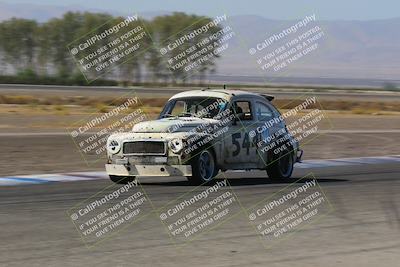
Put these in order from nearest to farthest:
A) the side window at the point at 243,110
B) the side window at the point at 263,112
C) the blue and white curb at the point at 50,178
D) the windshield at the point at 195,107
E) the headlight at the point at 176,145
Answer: the headlight at the point at 176,145, the windshield at the point at 195,107, the side window at the point at 243,110, the blue and white curb at the point at 50,178, the side window at the point at 263,112

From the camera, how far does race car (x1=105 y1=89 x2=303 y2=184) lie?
44.6 feet

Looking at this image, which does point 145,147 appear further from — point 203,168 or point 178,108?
point 178,108

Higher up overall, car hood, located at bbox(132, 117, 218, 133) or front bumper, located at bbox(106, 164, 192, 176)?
car hood, located at bbox(132, 117, 218, 133)

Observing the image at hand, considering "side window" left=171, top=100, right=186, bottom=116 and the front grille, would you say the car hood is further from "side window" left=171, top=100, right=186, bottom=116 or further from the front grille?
"side window" left=171, top=100, right=186, bottom=116

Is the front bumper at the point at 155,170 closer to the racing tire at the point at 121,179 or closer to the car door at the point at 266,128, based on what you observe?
the racing tire at the point at 121,179

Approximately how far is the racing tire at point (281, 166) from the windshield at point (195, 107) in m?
1.60

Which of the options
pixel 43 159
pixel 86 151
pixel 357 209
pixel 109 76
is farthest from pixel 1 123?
pixel 109 76

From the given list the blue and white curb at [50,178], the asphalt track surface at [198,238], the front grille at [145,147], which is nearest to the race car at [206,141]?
the front grille at [145,147]

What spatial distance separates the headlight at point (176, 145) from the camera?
1345cm

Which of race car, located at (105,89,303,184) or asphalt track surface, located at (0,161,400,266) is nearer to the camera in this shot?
asphalt track surface, located at (0,161,400,266)

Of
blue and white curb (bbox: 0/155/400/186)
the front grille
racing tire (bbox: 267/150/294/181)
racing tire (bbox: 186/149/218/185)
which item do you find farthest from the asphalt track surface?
racing tire (bbox: 267/150/294/181)

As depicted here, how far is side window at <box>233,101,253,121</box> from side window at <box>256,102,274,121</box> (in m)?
0.19

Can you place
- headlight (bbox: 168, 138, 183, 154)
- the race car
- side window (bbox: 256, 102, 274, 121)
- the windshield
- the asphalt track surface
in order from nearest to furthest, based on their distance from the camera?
the asphalt track surface → headlight (bbox: 168, 138, 183, 154) → the race car → the windshield → side window (bbox: 256, 102, 274, 121)

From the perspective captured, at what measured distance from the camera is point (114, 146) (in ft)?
45.8
